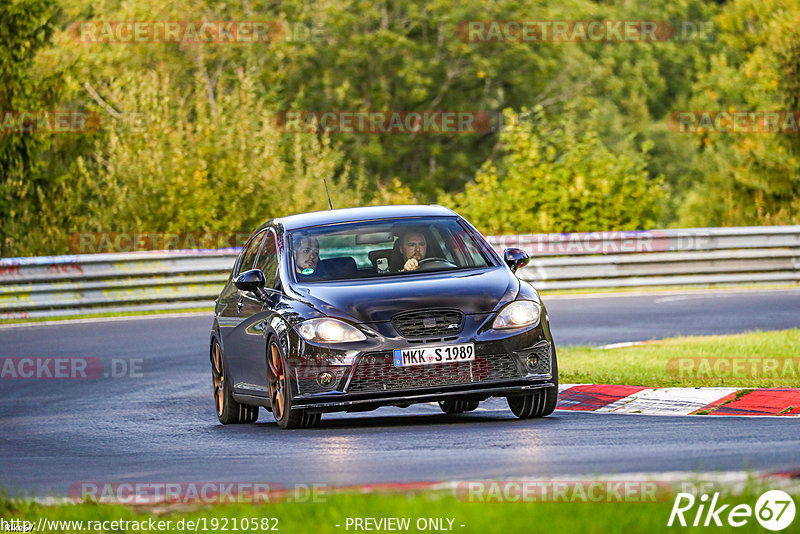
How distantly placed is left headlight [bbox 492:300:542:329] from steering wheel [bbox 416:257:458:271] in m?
0.90

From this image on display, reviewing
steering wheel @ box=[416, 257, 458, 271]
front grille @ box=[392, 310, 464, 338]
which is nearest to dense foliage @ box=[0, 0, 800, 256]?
steering wheel @ box=[416, 257, 458, 271]

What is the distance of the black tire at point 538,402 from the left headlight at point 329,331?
1.38 metres

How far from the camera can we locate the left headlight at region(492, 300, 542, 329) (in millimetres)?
10711

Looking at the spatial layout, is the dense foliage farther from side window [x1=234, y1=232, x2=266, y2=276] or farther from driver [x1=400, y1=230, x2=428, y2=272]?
driver [x1=400, y1=230, x2=428, y2=272]

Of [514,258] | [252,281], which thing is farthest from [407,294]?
[252,281]

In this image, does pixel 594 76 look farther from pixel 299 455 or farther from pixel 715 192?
pixel 299 455

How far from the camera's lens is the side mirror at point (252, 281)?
38.5 feet

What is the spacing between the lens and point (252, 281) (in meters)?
11.8

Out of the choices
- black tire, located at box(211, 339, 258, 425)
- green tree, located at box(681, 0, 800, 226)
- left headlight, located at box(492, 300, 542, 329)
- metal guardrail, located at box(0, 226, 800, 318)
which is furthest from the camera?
green tree, located at box(681, 0, 800, 226)

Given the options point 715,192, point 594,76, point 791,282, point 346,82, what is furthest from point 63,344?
point 594,76

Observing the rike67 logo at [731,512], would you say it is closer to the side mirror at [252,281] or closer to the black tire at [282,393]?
the black tire at [282,393]

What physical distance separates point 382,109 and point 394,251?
149 feet

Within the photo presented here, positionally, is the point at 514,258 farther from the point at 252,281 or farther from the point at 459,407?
the point at 252,281

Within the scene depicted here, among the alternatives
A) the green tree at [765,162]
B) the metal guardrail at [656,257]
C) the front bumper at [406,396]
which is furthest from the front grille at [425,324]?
the green tree at [765,162]
